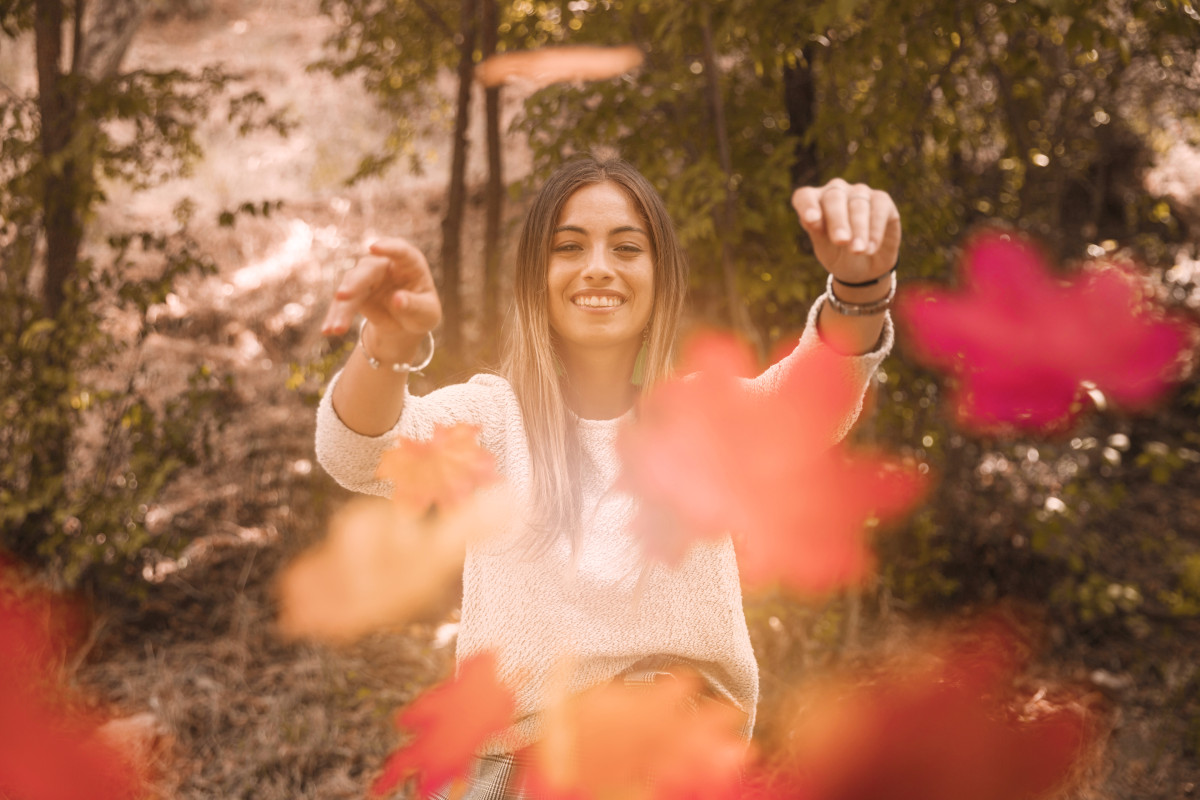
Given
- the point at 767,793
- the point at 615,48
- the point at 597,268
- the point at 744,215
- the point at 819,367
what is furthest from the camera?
the point at 615,48

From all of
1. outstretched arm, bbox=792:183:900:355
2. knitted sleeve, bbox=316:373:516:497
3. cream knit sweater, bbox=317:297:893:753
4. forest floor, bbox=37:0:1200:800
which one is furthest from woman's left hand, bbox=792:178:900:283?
forest floor, bbox=37:0:1200:800

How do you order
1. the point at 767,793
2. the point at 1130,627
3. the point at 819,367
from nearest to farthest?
the point at 819,367 → the point at 767,793 → the point at 1130,627

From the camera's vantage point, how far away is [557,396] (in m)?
1.38

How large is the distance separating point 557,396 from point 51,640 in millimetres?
2805

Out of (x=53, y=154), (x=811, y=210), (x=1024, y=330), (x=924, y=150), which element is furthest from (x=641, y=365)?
(x=53, y=154)

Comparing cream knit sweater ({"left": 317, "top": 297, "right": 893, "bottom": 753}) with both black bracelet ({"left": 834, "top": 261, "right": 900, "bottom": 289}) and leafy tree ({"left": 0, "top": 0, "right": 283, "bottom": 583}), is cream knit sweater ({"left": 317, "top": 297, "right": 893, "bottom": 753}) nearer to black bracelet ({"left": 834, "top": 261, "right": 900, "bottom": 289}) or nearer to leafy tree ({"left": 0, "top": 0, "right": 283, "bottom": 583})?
black bracelet ({"left": 834, "top": 261, "right": 900, "bottom": 289})

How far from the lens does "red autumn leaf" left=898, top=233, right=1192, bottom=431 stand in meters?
3.05

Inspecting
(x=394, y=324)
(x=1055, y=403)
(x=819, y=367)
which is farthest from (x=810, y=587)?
(x=394, y=324)

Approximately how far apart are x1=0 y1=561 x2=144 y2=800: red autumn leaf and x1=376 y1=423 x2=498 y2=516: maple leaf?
2.01 meters

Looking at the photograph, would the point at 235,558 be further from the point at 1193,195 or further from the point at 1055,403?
the point at 1193,195

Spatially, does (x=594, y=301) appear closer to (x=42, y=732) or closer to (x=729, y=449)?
(x=729, y=449)

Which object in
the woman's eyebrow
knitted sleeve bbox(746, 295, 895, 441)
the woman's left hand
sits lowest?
knitted sleeve bbox(746, 295, 895, 441)

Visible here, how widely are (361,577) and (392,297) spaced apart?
2972mm

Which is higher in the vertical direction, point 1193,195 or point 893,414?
point 1193,195
